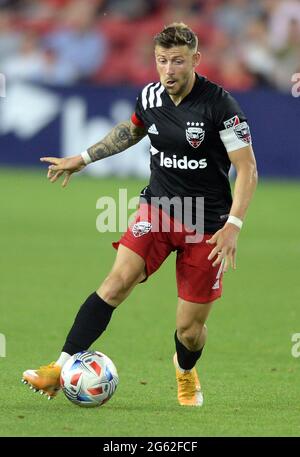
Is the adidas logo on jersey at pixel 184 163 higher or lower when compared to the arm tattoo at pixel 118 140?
lower

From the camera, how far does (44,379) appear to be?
21.7ft

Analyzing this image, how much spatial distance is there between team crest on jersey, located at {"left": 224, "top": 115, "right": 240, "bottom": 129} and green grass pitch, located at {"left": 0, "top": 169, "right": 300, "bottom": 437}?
5.27 ft

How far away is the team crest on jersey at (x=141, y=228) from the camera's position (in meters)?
6.86

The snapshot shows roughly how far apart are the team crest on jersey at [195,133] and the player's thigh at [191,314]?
933mm

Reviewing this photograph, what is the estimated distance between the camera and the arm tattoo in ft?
24.1

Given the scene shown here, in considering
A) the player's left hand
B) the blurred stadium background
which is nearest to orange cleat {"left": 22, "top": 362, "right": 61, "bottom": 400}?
the blurred stadium background

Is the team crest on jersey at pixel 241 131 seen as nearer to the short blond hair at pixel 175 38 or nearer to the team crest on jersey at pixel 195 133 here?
the team crest on jersey at pixel 195 133

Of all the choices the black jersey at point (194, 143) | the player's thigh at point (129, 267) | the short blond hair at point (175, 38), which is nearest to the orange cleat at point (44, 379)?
the player's thigh at point (129, 267)

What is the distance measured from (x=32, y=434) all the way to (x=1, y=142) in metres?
16.4

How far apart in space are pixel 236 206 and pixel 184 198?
1.58 feet

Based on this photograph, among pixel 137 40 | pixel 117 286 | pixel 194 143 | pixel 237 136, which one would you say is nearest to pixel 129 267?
pixel 117 286

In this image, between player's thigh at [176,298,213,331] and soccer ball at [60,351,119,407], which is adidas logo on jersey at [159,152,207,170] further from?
soccer ball at [60,351,119,407]

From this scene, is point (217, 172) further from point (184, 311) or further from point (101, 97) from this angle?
point (101, 97)
